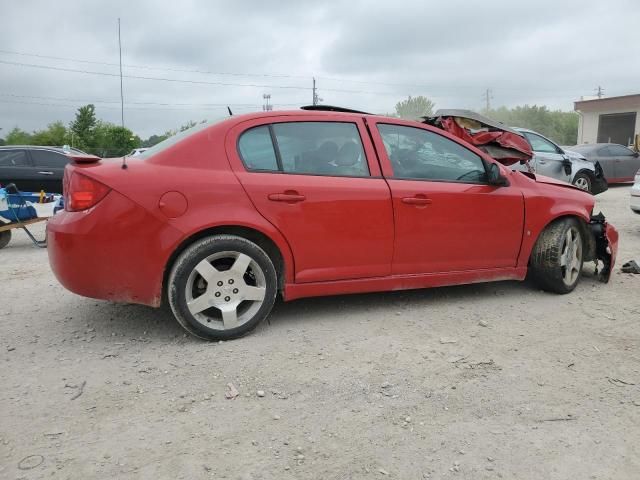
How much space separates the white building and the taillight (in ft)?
125

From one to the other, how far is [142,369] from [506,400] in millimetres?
2081

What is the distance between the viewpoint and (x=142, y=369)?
3.14 meters

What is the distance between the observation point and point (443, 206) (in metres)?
4.04

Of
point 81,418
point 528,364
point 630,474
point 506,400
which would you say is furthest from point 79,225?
point 630,474

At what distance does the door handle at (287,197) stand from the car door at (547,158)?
28.9 ft

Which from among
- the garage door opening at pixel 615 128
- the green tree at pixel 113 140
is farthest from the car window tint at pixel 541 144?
the green tree at pixel 113 140

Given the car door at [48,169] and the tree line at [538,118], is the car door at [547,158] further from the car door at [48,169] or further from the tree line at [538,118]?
the tree line at [538,118]

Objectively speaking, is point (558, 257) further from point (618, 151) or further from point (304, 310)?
point (618, 151)

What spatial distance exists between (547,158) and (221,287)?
9657 millimetres

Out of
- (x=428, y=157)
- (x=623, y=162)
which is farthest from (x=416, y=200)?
(x=623, y=162)

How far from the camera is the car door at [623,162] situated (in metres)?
15.7

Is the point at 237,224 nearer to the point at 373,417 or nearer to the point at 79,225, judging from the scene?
the point at 79,225

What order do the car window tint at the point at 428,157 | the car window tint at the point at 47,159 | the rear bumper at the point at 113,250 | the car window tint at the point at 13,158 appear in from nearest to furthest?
the rear bumper at the point at 113,250
the car window tint at the point at 428,157
the car window tint at the point at 13,158
the car window tint at the point at 47,159

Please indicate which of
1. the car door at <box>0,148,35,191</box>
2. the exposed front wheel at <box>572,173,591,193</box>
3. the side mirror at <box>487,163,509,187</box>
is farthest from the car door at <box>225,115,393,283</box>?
the car door at <box>0,148,35,191</box>
